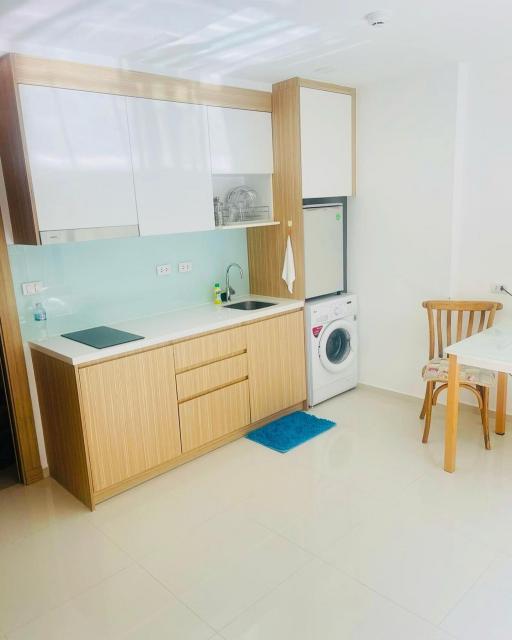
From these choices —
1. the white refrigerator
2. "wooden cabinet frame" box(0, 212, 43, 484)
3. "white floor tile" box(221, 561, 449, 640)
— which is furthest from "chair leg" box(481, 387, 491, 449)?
"wooden cabinet frame" box(0, 212, 43, 484)

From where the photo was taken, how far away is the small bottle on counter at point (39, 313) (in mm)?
2992

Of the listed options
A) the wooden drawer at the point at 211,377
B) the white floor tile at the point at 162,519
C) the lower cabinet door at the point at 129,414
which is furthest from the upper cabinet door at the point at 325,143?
the white floor tile at the point at 162,519

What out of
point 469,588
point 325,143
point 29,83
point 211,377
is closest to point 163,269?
point 211,377

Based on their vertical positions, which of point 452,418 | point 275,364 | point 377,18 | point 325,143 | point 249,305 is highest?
point 377,18

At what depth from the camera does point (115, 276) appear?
10.9 ft

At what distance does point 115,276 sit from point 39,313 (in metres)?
0.55

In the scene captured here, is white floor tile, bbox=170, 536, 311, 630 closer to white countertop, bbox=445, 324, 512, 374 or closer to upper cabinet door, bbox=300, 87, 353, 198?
white countertop, bbox=445, 324, 512, 374

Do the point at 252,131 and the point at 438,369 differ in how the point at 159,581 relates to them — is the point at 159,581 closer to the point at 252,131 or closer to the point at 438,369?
the point at 438,369

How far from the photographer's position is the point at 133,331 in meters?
3.13

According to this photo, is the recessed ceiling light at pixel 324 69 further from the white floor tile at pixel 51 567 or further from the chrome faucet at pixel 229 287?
the white floor tile at pixel 51 567

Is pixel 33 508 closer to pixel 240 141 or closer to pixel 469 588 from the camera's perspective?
pixel 469 588

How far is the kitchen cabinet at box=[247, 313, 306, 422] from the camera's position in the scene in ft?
11.6

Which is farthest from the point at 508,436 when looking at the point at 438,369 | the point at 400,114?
the point at 400,114

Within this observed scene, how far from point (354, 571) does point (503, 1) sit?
103 inches
